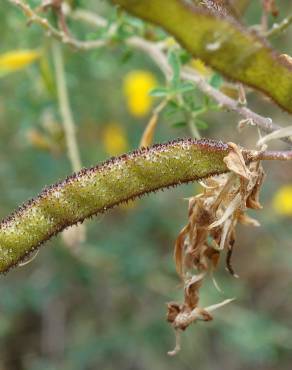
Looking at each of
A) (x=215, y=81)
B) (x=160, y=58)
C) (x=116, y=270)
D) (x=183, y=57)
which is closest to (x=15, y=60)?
(x=160, y=58)

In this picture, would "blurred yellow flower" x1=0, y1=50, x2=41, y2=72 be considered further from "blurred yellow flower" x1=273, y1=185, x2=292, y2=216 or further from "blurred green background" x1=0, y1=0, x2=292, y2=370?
"blurred yellow flower" x1=273, y1=185, x2=292, y2=216

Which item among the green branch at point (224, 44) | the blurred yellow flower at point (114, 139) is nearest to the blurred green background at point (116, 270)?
the blurred yellow flower at point (114, 139)

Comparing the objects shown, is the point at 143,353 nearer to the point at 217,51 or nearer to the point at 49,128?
the point at 49,128

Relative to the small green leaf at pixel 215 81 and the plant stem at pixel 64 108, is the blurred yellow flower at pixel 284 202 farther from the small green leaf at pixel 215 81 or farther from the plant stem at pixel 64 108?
the small green leaf at pixel 215 81

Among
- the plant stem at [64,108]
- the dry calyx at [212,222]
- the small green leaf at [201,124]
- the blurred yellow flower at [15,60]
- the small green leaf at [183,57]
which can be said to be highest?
the blurred yellow flower at [15,60]

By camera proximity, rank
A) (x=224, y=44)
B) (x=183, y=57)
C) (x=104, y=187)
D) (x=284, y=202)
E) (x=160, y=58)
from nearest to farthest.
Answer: (x=224, y=44) < (x=104, y=187) < (x=183, y=57) < (x=160, y=58) < (x=284, y=202)

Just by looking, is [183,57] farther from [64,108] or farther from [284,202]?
[284,202]

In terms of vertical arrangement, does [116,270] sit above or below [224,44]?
above
